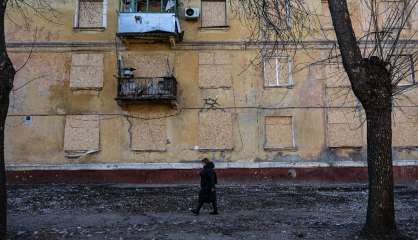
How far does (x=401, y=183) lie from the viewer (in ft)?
58.5

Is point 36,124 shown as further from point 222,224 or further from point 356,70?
point 356,70

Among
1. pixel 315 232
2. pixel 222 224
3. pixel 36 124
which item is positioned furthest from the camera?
pixel 36 124

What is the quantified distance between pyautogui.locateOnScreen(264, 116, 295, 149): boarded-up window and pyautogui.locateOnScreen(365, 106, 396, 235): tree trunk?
391 inches

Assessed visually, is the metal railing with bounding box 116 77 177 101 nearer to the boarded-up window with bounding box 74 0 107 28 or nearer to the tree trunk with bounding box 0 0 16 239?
the boarded-up window with bounding box 74 0 107 28

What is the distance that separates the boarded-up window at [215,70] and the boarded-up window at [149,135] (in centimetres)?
242

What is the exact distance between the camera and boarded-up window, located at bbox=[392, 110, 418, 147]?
18328mm

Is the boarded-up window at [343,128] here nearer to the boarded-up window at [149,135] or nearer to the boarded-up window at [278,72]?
the boarded-up window at [278,72]

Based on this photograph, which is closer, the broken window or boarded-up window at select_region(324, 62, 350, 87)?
the broken window

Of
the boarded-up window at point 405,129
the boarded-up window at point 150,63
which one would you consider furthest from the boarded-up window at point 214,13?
the boarded-up window at point 405,129

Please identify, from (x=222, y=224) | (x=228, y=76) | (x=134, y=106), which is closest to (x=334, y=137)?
(x=228, y=76)

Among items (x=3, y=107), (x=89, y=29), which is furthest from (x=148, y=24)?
(x=3, y=107)

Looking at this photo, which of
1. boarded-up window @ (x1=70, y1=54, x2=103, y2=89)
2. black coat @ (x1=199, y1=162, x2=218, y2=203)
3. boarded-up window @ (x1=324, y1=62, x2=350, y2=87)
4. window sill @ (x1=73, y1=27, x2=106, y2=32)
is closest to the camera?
black coat @ (x1=199, y1=162, x2=218, y2=203)

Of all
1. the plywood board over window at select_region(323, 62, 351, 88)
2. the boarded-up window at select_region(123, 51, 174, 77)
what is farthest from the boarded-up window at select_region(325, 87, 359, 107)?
the boarded-up window at select_region(123, 51, 174, 77)

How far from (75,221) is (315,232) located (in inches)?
211
